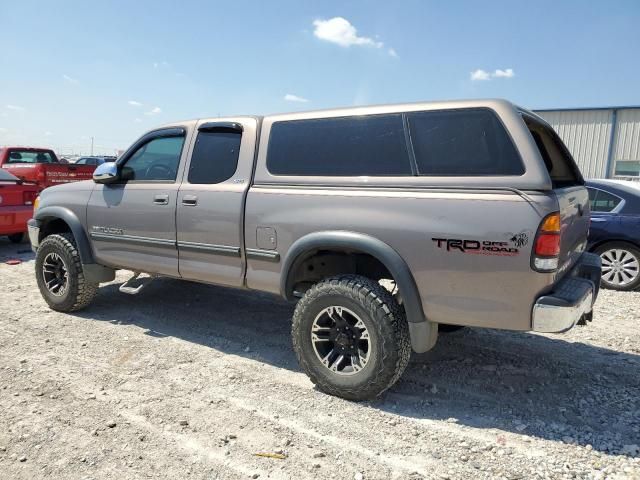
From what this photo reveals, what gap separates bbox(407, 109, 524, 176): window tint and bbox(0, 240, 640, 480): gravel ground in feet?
5.23

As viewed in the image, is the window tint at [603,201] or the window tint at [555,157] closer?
the window tint at [555,157]

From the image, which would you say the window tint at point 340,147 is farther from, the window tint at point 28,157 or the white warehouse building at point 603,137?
the white warehouse building at point 603,137

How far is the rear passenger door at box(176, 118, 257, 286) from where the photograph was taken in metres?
3.75

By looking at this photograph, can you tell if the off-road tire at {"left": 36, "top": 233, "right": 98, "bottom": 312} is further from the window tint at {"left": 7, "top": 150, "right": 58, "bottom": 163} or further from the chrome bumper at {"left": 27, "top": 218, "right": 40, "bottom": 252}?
the window tint at {"left": 7, "top": 150, "right": 58, "bottom": 163}

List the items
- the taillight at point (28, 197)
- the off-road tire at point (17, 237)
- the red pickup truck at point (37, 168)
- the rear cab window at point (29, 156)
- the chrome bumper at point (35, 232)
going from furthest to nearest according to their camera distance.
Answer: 1. the rear cab window at point (29, 156)
2. the red pickup truck at point (37, 168)
3. the off-road tire at point (17, 237)
4. the taillight at point (28, 197)
5. the chrome bumper at point (35, 232)

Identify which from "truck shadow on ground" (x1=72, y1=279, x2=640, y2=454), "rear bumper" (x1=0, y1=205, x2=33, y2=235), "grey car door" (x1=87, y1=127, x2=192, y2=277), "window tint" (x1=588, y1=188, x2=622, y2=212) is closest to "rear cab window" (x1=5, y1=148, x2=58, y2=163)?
"rear bumper" (x1=0, y1=205, x2=33, y2=235)

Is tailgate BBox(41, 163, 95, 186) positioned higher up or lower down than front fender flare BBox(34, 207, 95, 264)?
higher up

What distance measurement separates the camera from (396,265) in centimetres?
298

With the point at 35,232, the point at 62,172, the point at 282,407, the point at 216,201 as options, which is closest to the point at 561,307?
the point at 282,407

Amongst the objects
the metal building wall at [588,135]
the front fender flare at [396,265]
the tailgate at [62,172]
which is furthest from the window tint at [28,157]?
the metal building wall at [588,135]

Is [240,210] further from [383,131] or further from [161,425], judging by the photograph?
[161,425]

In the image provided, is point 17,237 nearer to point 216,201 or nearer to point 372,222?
point 216,201

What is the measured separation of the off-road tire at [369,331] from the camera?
3.05 m

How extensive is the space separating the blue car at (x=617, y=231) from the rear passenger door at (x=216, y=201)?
4874mm
